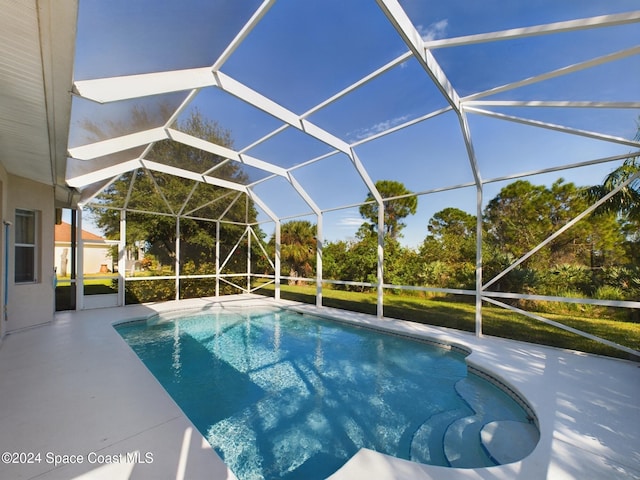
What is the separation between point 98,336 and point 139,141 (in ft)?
13.9

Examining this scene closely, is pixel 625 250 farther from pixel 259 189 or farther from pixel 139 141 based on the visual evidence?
pixel 139 141

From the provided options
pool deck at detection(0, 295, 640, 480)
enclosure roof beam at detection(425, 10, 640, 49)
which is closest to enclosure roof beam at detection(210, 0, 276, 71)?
enclosure roof beam at detection(425, 10, 640, 49)

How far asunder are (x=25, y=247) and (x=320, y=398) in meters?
7.60

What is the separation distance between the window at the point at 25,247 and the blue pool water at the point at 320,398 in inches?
98.5

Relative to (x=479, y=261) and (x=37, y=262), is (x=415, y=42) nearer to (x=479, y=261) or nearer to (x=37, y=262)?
(x=479, y=261)

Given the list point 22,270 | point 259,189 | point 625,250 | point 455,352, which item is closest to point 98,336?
point 22,270

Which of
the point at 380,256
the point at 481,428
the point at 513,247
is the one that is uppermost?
the point at 513,247

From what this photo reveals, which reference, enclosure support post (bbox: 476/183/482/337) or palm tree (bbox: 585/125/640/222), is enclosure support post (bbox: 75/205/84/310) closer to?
enclosure support post (bbox: 476/183/482/337)

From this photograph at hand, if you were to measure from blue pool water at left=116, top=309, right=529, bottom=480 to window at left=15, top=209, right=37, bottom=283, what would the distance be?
2.50m

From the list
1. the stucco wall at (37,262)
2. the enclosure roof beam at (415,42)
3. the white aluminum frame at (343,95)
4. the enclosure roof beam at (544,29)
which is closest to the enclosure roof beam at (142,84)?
the white aluminum frame at (343,95)

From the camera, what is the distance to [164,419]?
9.32ft

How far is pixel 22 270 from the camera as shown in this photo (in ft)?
20.6

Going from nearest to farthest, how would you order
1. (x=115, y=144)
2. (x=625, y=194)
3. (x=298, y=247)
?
(x=115, y=144) < (x=625, y=194) < (x=298, y=247)

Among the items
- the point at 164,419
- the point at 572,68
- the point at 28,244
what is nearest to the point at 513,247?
the point at 572,68
